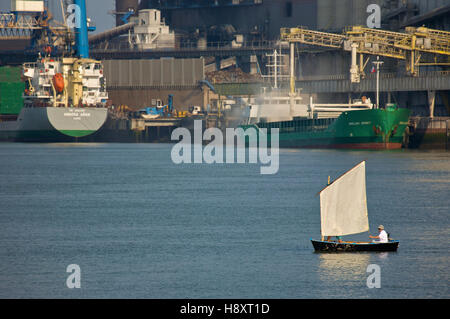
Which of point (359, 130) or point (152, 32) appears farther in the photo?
point (152, 32)

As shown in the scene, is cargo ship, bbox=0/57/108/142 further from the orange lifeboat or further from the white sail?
the white sail

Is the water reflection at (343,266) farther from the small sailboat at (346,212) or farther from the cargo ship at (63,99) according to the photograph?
the cargo ship at (63,99)

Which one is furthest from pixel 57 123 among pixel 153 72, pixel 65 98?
pixel 153 72

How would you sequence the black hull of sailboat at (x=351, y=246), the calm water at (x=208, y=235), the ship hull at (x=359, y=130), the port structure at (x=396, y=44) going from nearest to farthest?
the calm water at (x=208, y=235)
the black hull of sailboat at (x=351, y=246)
the ship hull at (x=359, y=130)
the port structure at (x=396, y=44)

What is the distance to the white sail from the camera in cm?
4212

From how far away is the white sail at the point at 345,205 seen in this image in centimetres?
4212

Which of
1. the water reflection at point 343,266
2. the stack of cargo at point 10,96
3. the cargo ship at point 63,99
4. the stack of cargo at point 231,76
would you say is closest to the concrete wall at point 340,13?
the stack of cargo at point 231,76

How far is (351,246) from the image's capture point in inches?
1649

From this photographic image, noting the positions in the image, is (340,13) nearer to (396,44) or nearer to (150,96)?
(396,44)

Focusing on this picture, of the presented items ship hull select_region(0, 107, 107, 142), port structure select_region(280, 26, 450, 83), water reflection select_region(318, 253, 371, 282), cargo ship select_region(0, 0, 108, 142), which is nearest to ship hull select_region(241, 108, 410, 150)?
port structure select_region(280, 26, 450, 83)

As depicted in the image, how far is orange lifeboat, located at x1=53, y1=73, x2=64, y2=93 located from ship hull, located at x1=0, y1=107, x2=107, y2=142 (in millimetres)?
4638

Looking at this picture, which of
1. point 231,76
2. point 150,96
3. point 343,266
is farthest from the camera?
point 231,76

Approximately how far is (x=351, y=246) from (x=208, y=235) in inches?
389

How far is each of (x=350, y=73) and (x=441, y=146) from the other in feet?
74.6
